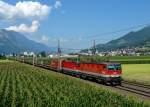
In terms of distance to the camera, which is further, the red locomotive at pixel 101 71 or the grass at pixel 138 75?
the grass at pixel 138 75

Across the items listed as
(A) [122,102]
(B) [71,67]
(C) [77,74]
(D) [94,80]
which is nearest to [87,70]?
(D) [94,80]

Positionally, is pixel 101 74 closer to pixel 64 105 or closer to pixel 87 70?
pixel 87 70

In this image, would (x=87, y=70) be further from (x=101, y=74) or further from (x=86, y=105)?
(x=86, y=105)

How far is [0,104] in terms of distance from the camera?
111ft

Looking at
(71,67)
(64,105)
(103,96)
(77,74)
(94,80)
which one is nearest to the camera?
(64,105)

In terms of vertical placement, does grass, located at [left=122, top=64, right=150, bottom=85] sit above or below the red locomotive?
below

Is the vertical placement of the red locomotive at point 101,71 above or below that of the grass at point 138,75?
above

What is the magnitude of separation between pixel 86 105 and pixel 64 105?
6.04 feet

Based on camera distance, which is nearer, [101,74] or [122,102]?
[122,102]

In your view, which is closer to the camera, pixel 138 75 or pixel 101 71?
pixel 101 71

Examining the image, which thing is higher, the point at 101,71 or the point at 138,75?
the point at 101,71

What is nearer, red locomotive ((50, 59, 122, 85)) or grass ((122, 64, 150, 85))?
red locomotive ((50, 59, 122, 85))

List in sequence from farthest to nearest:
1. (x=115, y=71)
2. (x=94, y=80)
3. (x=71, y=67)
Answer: (x=71, y=67) → (x=94, y=80) → (x=115, y=71)

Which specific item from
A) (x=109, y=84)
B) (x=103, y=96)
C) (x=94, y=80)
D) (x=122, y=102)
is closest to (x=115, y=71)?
(x=109, y=84)
